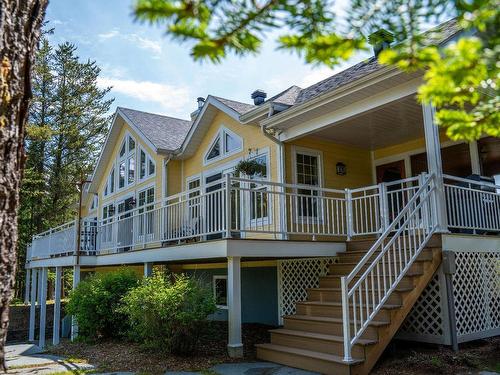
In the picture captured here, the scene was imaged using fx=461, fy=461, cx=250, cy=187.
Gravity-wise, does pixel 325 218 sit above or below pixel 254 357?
above

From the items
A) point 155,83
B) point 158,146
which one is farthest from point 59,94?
point 158,146

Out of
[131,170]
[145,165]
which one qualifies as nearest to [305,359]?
[145,165]

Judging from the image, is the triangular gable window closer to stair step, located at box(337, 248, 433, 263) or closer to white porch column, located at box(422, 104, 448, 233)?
stair step, located at box(337, 248, 433, 263)

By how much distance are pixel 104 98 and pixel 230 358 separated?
25.4 m

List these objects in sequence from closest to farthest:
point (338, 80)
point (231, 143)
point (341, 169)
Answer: point (338, 80), point (341, 169), point (231, 143)

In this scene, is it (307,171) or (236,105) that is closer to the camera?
(307,171)

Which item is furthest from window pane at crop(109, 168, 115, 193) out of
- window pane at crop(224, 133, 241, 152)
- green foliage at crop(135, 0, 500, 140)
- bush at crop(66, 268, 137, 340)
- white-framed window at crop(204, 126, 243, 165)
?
green foliage at crop(135, 0, 500, 140)

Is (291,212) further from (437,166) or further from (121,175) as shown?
(121,175)

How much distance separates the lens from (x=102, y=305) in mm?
9781

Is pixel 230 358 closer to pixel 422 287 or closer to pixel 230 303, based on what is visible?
pixel 230 303

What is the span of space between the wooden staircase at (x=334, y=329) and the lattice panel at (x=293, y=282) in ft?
6.12

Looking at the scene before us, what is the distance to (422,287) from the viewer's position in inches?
263

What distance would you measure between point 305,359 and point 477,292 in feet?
11.1

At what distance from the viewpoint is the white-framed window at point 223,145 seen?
12.2 meters
